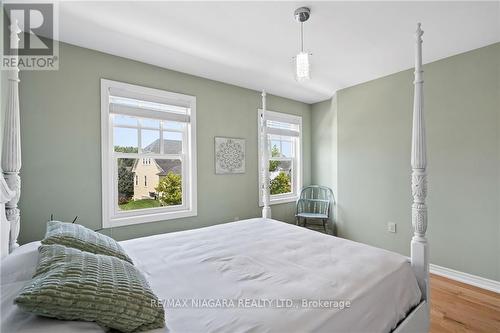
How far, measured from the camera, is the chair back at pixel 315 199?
161 inches

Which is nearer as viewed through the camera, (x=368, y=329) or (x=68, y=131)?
(x=368, y=329)

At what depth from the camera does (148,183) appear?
2.91 metres

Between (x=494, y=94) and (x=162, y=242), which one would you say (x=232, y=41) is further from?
(x=494, y=94)

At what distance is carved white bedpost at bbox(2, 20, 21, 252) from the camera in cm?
149

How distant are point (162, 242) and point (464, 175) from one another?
3142 mm

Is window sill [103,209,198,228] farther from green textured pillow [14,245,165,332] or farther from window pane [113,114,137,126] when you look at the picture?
green textured pillow [14,245,165,332]

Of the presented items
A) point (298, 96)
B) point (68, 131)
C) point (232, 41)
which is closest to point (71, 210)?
point (68, 131)

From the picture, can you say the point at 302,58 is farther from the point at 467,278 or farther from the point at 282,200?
the point at 467,278

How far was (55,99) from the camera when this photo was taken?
2.25 m

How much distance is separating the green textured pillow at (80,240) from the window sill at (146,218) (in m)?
1.21

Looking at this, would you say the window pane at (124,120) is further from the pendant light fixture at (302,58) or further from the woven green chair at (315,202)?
the woven green chair at (315,202)

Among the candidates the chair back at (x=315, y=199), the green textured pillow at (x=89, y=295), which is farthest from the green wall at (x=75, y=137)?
the chair back at (x=315, y=199)

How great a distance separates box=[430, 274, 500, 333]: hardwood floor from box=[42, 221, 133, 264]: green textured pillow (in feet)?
7.68

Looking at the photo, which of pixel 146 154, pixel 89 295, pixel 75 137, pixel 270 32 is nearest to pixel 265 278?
pixel 89 295
